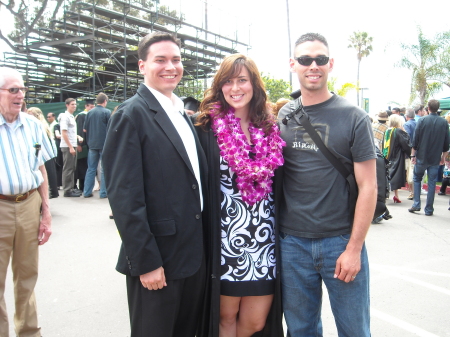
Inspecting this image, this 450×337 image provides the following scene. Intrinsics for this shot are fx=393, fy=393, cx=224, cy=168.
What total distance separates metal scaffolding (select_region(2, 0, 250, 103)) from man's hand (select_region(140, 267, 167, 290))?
1343 cm

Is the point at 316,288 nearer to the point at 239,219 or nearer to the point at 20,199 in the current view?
the point at 239,219

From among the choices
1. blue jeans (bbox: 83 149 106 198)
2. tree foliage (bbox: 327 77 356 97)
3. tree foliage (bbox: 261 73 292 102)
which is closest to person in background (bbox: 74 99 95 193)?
blue jeans (bbox: 83 149 106 198)

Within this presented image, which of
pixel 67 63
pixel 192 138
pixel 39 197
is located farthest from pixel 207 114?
pixel 67 63

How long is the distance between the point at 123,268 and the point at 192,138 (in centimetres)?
83

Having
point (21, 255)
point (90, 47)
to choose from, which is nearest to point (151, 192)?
point (21, 255)

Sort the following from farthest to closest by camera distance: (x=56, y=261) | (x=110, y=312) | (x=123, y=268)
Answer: (x=56, y=261) < (x=110, y=312) < (x=123, y=268)

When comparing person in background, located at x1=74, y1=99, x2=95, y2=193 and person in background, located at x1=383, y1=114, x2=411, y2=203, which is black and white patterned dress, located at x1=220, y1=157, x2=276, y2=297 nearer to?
person in background, located at x1=383, y1=114, x2=411, y2=203

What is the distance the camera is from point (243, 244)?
2406 millimetres

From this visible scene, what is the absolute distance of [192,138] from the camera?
235 cm

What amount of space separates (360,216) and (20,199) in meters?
2.28

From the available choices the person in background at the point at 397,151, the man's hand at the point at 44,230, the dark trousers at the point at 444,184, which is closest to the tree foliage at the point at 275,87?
the dark trousers at the point at 444,184

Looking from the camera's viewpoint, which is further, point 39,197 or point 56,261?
point 56,261

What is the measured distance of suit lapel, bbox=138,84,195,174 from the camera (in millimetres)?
2150

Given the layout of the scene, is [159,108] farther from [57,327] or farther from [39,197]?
[57,327]
